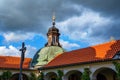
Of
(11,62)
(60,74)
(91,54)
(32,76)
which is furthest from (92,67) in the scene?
(11,62)

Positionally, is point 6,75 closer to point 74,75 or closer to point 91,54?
point 74,75

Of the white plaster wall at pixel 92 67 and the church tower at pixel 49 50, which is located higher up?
the church tower at pixel 49 50

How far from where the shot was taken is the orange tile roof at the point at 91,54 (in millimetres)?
30312

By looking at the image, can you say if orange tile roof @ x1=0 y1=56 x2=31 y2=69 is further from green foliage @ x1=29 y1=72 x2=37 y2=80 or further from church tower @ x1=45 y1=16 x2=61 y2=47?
church tower @ x1=45 y1=16 x2=61 y2=47

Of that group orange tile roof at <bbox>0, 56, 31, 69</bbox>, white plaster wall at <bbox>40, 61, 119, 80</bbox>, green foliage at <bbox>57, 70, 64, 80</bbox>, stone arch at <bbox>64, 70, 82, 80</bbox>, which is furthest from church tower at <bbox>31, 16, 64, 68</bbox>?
white plaster wall at <bbox>40, 61, 119, 80</bbox>

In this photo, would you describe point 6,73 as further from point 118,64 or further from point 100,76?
point 118,64

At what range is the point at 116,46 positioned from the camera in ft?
102

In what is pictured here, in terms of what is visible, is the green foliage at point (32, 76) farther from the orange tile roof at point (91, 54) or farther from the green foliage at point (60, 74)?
the green foliage at point (60, 74)

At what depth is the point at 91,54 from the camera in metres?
33.1

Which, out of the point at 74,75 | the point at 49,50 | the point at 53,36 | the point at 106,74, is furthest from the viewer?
the point at 53,36

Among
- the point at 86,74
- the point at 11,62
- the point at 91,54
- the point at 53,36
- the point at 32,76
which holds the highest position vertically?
the point at 53,36

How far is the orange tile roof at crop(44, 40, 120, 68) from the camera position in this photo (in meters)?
30.3

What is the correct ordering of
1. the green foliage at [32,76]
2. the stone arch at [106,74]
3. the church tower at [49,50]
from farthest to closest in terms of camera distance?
the church tower at [49,50]
the green foliage at [32,76]
the stone arch at [106,74]

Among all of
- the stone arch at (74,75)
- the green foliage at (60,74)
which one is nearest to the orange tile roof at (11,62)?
the green foliage at (60,74)
